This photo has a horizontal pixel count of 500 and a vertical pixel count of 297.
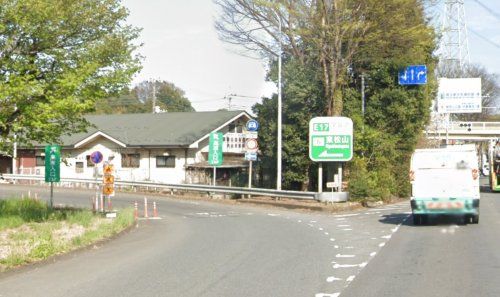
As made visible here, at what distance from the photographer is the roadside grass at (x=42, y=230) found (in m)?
12.4

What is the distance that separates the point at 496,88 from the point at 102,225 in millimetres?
69175

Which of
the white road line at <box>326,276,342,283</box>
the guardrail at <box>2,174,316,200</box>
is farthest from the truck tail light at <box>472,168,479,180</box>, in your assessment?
the guardrail at <box>2,174,316,200</box>

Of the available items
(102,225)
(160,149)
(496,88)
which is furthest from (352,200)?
(496,88)

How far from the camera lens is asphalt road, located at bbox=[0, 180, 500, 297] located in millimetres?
9070

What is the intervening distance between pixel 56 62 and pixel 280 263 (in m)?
10.9

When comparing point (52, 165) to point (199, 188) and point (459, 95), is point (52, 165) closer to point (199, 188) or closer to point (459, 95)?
point (199, 188)

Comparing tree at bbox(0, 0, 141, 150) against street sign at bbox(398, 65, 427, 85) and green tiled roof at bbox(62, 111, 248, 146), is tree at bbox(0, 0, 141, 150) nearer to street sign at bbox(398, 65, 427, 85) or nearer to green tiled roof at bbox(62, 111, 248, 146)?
street sign at bbox(398, 65, 427, 85)

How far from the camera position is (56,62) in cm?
1875

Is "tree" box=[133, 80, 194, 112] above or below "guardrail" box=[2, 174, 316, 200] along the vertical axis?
above

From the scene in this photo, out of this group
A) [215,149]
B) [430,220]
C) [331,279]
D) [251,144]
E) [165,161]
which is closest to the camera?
[331,279]

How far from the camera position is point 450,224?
19.2 meters

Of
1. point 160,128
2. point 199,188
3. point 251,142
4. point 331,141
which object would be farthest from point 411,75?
point 160,128

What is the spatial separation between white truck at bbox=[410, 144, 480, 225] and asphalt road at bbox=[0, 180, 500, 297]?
0.60 meters

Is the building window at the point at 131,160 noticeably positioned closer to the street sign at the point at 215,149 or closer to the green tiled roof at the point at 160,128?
the green tiled roof at the point at 160,128
